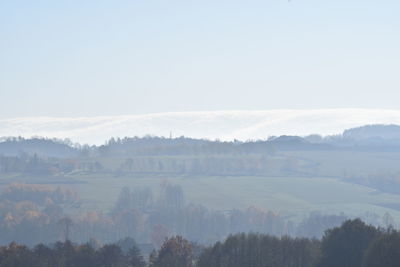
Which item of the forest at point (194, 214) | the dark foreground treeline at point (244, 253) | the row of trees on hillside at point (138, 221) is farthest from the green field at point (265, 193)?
the dark foreground treeline at point (244, 253)

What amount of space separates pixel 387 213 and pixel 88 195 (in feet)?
155

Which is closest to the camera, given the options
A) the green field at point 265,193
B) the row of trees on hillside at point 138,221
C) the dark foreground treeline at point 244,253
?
the dark foreground treeline at point 244,253

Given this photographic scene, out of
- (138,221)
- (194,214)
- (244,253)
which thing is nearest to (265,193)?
(194,214)

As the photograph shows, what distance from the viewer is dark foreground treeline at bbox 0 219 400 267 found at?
67.2m

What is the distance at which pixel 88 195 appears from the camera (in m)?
157

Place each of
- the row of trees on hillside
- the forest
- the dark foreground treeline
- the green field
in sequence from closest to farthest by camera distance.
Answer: the dark foreground treeline, the forest, the row of trees on hillside, the green field

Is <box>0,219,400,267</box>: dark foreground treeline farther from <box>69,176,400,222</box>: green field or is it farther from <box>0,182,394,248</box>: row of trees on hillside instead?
<box>69,176,400,222</box>: green field

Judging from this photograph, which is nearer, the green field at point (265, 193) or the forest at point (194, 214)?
the forest at point (194, 214)

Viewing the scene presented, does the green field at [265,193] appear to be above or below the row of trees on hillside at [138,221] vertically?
above

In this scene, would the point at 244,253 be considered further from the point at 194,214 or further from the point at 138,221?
the point at 194,214

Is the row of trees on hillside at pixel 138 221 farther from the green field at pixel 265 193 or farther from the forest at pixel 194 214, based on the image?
the green field at pixel 265 193

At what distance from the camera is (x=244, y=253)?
243ft

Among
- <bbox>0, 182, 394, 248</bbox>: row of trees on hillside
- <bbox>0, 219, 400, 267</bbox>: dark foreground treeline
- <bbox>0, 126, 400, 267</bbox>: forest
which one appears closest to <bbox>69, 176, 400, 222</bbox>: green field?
<bbox>0, 126, 400, 267</bbox>: forest

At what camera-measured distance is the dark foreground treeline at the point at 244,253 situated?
6725cm
